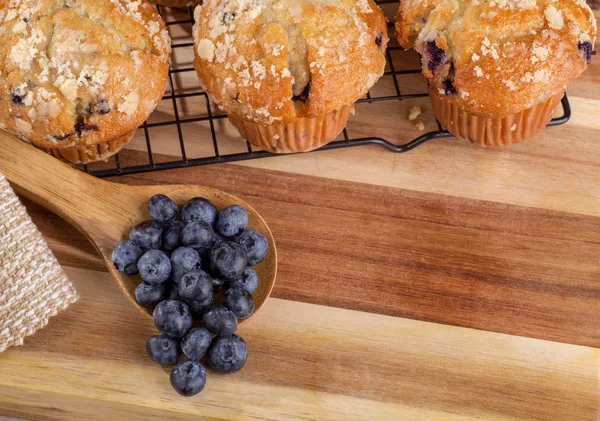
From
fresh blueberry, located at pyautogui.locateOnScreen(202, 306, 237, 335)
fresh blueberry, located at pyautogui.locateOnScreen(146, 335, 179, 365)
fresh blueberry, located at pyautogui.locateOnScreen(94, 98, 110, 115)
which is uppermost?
fresh blueberry, located at pyautogui.locateOnScreen(94, 98, 110, 115)

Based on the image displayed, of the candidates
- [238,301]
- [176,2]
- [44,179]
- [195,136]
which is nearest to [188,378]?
[238,301]

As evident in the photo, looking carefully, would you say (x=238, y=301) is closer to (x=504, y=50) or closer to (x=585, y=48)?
(x=504, y=50)

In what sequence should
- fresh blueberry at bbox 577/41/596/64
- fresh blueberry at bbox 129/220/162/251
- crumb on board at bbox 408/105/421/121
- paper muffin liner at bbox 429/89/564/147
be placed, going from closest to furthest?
1. fresh blueberry at bbox 129/220/162/251
2. fresh blueberry at bbox 577/41/596/64
3. paper muffin liner at bbox 429/89/564/147
4. crumb on board at bbox 408/105/421/121

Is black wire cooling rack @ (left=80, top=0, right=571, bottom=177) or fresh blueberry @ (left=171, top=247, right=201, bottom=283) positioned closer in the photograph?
fresh blueberry @ (left=171, top=247, right=201, bottom=283)

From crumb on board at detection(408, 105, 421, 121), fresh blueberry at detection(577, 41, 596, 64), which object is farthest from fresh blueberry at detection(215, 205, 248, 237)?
fresh blueberry at detection(577, 41, 596, 64)

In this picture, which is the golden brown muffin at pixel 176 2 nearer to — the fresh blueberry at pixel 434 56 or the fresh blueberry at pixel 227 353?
the fresh blueberry at pixel 434 56

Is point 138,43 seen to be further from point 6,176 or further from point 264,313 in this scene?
point 264,313

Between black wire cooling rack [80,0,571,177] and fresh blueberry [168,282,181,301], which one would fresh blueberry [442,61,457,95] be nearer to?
black wire cooling rack [80,0,571,177]

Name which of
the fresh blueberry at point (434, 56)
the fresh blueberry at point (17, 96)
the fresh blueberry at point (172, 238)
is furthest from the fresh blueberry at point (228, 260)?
the fresh blueberry at point (434, 56)
